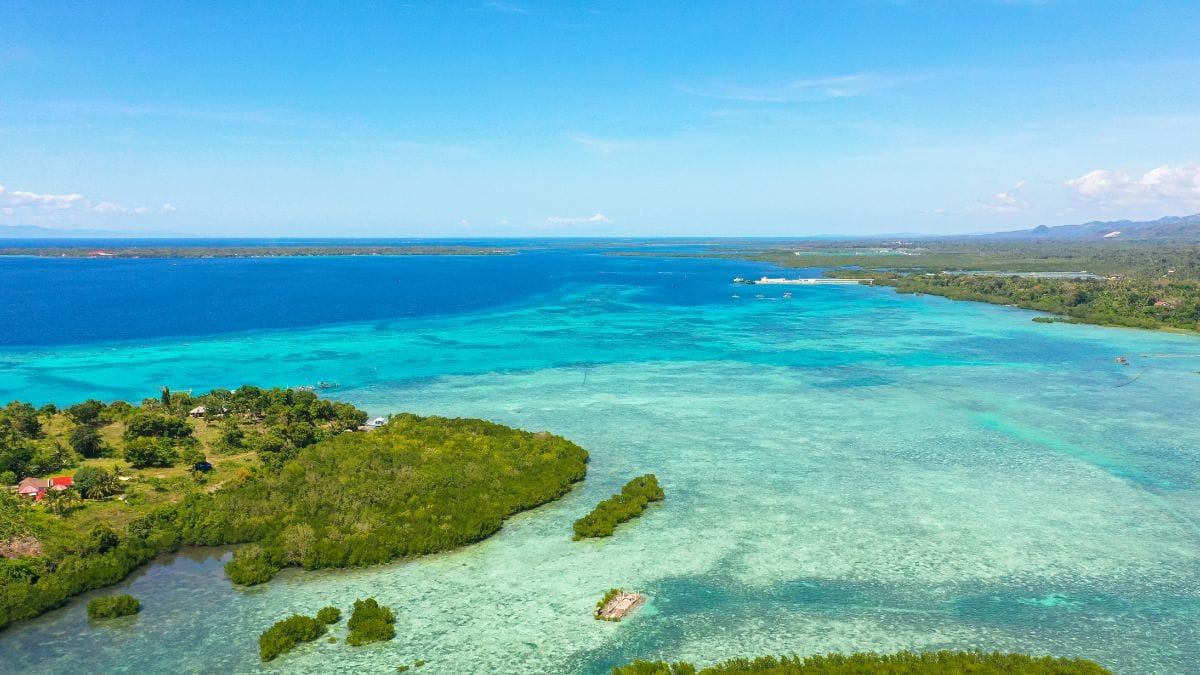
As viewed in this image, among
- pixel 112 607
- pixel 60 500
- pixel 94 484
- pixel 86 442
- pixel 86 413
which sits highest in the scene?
pixel 86 413

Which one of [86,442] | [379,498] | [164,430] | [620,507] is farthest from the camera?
[164,430]

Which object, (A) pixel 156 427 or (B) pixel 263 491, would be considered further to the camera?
(A) pixel 156 427

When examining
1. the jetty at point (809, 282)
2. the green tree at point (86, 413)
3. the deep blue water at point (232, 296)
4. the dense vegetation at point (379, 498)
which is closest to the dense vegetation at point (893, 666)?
the dense vegetation at point (379, 498)

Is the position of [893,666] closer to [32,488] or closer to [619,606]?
[619,606]

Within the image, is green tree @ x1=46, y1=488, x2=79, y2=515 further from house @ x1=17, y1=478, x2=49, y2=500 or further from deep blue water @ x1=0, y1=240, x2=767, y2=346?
deep blue water @ x1=0, y1=240, x2=767, y2=346

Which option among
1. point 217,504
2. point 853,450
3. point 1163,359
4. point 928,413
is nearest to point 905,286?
point 1163,359

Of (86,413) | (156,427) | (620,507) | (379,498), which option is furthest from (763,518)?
(86,413)

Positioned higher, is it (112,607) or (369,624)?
(112,607)

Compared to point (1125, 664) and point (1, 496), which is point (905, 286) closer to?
point (1125, 664)
